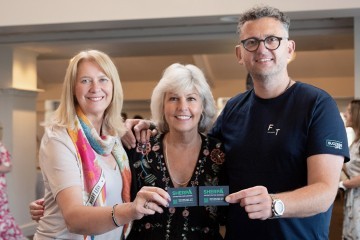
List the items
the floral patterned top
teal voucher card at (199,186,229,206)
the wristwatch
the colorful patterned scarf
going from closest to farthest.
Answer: the wristwatch, teal voucher card at (199,186,229,206), the colorful patterned scarf, the floral patterned top

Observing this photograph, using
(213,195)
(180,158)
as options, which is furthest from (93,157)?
(213,195)

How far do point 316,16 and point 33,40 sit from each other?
331 cm

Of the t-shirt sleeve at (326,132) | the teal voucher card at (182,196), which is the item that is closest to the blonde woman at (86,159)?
Result: the teal voucher card at (182,196)

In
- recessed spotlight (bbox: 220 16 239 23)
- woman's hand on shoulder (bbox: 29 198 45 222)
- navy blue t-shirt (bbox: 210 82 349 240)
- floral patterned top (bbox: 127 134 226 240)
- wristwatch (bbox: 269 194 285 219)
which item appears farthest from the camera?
recessed spotlight (bbox: 220 16 239 23)

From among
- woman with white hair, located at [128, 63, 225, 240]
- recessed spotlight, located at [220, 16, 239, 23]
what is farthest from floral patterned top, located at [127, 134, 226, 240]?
recessed spotlight, located at [220, 16, 239, 23]

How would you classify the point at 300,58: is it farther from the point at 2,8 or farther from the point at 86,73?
the point at 86,73

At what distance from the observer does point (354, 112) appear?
15.0 ft

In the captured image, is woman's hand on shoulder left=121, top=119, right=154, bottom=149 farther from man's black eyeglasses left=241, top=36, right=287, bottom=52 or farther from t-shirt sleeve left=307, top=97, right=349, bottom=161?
t-shirt sleeve left=307, top=97, right=349, bottom=161

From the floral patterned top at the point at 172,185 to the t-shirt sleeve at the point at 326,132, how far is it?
1.66 ft

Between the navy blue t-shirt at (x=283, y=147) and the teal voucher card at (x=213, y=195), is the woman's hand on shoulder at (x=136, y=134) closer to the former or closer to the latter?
the navy blue t-shirt at (x=283, y=147)

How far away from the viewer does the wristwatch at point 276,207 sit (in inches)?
56.9

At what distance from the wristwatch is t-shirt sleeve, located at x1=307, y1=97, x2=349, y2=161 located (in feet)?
0.99

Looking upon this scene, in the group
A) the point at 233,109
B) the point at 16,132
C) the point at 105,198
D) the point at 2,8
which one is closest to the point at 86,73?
the point at 105,198

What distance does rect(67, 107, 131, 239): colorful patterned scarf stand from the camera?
5.99ft
